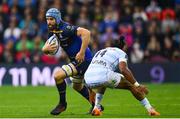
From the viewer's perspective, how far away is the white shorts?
1426cm

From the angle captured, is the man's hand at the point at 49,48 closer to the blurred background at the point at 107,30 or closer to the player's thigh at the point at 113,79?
the player's thigh at the point at 113,79

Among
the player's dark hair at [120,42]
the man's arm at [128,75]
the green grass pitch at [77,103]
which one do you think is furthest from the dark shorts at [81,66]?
the man's arm at [128,75]

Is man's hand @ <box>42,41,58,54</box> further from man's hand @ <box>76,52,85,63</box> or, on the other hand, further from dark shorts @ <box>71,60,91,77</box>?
man's hand @ <box>76,52,85,63</box>

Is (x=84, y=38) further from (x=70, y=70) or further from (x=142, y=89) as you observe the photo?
(x=142, y=89)

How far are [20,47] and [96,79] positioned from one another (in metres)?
13.3

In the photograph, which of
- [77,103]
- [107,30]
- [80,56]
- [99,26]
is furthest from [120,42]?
[99,26]

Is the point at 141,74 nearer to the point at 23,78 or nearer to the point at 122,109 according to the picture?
the point at 23,78

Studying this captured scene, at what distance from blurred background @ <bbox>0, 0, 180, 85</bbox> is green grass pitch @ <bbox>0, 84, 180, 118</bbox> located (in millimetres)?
1198

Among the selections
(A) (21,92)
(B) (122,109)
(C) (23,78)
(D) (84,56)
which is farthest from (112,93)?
(D) (84,56)

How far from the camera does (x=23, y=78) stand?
26.7 m

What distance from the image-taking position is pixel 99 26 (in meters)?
28.2

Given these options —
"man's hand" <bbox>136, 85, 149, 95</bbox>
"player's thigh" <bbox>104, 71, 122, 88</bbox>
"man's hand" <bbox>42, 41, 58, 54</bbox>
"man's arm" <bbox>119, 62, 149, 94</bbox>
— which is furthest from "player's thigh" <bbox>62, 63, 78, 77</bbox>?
"man's hand" <bbox>136, 85, 149, 95</bbox>

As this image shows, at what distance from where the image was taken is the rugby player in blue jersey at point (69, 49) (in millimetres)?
14749

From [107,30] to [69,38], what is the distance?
41.5 ft
